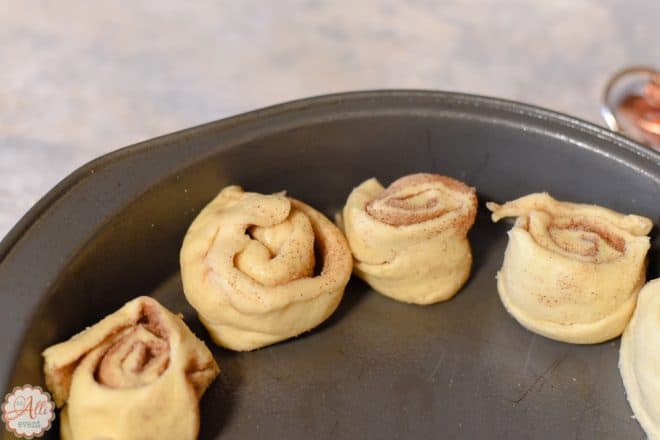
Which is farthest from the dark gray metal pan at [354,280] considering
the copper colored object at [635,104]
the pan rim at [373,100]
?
the copper colored object at [635,104]

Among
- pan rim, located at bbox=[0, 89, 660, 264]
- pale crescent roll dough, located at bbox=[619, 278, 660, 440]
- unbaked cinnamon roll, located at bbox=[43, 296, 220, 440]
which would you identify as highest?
pan rim, located at bbox=[0, 89, 660, 264]

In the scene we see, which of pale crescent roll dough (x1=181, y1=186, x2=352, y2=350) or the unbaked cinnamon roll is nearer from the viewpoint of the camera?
the unbaked cinnamon roll

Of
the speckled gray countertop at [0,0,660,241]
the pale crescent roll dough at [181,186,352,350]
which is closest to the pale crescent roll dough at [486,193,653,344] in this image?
the pale crescent roll dough at [181,186,352,350]

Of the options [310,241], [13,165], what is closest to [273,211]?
[310,241]

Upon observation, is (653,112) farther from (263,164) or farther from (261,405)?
(261,405)

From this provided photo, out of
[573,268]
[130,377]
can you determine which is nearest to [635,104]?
[573,268]

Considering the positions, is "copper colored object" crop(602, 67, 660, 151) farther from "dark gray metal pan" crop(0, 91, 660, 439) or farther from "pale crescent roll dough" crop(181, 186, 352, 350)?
"pale crescent roll dough" crop(181, 186, 352, 350)
